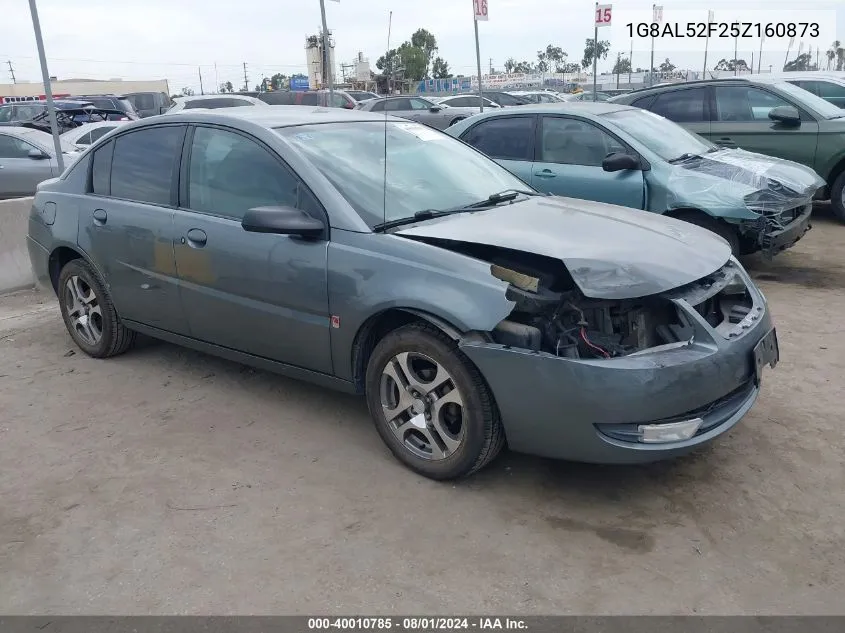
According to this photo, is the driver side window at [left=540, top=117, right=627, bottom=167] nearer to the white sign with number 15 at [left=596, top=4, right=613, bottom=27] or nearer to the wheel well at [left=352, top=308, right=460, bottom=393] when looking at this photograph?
the wheel well at [left=352, top=308, right=460, bottom=393]

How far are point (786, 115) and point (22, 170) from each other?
10799 mm

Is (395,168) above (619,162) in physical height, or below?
above

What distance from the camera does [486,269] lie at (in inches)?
127

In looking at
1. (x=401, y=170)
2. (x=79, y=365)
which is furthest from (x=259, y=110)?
(x=79, y=365)

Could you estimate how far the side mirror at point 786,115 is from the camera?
8.55 meters

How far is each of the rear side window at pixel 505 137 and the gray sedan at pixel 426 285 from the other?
2.72 meters

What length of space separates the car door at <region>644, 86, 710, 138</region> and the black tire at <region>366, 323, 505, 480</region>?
22.8ft

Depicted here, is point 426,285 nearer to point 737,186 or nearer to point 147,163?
point 147,163

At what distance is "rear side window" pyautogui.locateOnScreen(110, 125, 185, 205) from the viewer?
14.7 feet

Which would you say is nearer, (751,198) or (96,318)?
(96,318)

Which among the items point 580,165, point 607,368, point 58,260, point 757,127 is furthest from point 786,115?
point 58,260

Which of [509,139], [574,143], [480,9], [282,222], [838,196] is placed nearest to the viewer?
Result: [282,222]

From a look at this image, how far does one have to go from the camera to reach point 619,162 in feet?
21.0

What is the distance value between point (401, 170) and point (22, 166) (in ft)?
31.9
